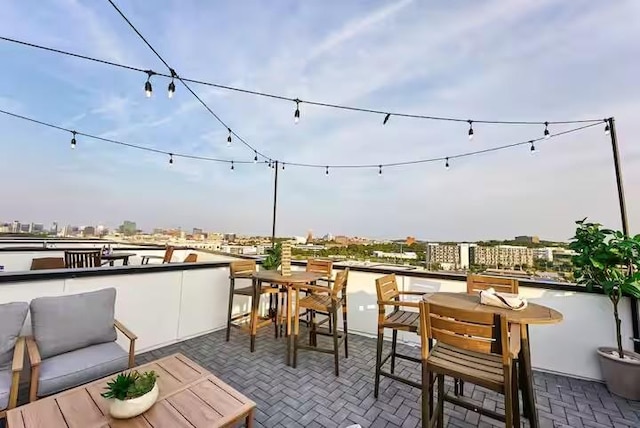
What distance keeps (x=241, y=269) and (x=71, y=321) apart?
1878 millimetres

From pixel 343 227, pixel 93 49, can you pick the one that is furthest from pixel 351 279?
pixel 93 49

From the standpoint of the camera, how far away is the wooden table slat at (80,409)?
1299 mm

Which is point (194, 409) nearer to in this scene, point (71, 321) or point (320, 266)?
point (71, 321)

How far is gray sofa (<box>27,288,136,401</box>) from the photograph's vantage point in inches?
70.5

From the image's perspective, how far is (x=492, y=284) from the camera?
2764 mm

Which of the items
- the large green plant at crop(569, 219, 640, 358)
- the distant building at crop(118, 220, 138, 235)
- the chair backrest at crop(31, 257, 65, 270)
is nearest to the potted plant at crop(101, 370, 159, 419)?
the large green plant at crop(569, 219, 640, 358)

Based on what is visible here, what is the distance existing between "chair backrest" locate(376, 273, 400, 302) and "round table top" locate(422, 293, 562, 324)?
1.29ft

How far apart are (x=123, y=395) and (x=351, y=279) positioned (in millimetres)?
3071

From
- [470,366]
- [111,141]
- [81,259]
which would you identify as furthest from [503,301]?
[111,141]

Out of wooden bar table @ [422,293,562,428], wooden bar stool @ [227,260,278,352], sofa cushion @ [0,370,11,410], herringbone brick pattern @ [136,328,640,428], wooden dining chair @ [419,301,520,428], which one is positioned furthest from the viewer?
wooden bar stool @ [227,260,278,352]

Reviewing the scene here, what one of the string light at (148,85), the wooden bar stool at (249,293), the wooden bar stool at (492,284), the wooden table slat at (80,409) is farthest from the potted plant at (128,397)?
the wooden bar stool at (492,284)

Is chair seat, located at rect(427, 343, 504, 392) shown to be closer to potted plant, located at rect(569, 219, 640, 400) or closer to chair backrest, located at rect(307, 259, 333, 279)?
potted plant, located at rect(569, 219, 640, 400)

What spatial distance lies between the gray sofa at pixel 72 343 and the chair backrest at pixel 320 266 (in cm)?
244

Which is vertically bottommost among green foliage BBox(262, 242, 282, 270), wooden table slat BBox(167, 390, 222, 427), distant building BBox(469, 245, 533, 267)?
wooden table slat BBox(167, 390, 222, 427)
